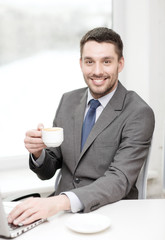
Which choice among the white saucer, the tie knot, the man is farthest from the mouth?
the white saucer

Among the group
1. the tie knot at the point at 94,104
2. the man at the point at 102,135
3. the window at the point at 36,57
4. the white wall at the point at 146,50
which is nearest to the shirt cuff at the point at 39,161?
the man at the point at 102,135

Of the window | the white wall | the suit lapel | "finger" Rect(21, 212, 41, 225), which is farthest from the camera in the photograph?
the white wall

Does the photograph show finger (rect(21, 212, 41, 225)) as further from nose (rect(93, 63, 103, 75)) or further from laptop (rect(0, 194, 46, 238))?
nose (rect(93, 63, 103, 75))

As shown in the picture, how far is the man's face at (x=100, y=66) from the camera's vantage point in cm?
187

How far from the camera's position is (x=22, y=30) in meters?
2.69

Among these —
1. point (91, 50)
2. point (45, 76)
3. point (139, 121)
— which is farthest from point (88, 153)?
point (45, 76)

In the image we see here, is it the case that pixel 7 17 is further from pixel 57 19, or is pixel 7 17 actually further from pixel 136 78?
pixel 136 78

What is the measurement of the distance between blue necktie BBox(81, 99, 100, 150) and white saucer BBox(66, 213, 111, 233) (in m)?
0.61

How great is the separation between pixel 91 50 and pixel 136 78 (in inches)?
45.5

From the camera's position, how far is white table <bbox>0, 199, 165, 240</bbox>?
3.99 ft

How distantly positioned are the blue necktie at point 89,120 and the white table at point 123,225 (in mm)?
489

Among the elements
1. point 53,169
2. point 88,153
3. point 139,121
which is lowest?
point 53,169

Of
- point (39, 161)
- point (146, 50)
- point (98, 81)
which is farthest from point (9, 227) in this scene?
point (146, 50)

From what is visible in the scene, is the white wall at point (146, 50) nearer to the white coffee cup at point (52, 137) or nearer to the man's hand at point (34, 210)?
the white coffee cup at point (52, 137)
